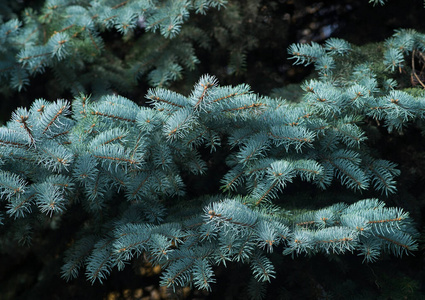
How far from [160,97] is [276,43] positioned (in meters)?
1.56

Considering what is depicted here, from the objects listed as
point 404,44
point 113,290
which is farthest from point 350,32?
point 113,290

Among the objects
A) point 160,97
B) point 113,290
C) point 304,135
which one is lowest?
point 113,290

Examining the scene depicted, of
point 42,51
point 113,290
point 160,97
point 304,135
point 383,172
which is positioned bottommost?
point 113,290

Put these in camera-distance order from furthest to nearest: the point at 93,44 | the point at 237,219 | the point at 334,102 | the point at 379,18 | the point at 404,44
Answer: the point at 379,18 < the point at 93,44 < the point at 404,44 < the point at 334,102 < the point at 237,219

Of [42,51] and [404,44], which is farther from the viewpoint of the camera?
[42,51]

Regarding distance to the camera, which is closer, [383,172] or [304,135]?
[304,135]

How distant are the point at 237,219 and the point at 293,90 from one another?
3.56 feet

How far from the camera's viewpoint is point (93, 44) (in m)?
2.42

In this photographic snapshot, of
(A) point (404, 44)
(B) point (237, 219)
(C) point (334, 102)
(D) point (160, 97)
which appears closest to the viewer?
(B) point (237, 219)

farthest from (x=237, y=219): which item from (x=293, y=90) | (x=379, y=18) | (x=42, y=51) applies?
(x=379, y=18)

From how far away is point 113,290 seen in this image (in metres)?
2.37

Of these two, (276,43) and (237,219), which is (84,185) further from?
(276,43)

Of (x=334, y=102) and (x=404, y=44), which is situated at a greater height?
(x=404, y=44)

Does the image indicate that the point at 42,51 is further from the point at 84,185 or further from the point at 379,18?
the point at 379,18
